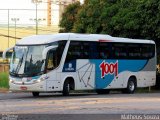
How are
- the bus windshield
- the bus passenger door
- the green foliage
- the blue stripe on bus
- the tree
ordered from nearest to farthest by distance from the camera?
1. the bus windshield
2. the bus passenger door
3. the blue stripe on bus
4. the green foliage
5. the tree

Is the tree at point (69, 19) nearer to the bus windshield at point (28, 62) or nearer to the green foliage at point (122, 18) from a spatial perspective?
the green foliage at point (122, 18)

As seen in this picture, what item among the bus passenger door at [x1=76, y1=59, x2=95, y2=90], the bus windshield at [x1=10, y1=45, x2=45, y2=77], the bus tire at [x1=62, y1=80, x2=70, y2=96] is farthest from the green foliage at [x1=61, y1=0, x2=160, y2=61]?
the bus windshield at [x1=10, y1=45, x2=45, y2=77]

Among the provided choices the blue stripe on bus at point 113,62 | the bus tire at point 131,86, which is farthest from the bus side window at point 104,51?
the bus tire at point 131,86

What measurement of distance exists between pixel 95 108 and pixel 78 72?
10.2m

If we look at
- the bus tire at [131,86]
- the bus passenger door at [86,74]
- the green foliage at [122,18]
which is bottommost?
the bus tire at [131,86]

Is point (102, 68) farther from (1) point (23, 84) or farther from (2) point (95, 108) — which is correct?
(2) point (95, 108)

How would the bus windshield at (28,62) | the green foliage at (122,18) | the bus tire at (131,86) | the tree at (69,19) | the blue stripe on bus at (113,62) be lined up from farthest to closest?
the tree at (69,19) < the green foliage at (122,18) < the bus tire at (131,86) < the blue stripe on bus at (113,62) < the bus windshield at (28,62)

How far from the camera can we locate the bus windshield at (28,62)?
28.5 meters

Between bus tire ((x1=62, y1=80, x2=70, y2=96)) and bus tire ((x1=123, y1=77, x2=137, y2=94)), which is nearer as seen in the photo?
bus tire ((x1=62, y1=80, x2=70, y2=96))

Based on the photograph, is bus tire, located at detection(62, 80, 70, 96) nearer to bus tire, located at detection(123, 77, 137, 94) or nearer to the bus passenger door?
the bus passenger door

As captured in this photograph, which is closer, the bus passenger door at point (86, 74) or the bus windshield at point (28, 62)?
the bus windshield at point (28, 62)

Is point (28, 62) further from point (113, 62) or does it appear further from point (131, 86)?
point (131, 86)

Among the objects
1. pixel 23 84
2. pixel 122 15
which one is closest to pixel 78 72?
pixel 23 84

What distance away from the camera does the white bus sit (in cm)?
2853
